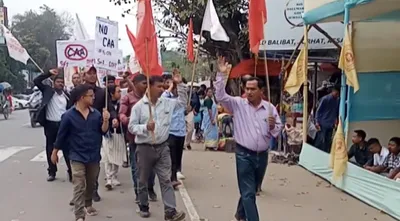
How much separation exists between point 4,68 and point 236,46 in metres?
34.9

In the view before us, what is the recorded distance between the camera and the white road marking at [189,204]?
7535mm

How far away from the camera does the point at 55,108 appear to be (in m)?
9.91

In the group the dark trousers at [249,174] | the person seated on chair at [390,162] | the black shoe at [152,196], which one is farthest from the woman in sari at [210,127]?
the dark trousers at [249,174]

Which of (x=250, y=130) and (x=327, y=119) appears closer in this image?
(x=250, y=130)

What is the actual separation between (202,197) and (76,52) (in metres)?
5.59

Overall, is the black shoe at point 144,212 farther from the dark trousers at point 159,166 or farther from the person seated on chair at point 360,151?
the person seated on chair at point 360,151

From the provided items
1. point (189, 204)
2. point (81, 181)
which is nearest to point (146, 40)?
point (81, 181)

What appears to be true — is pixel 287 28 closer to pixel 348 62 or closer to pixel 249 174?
pixel 348 62

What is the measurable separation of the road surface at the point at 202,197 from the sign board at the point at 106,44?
2002 mm

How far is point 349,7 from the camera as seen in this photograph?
916 cm

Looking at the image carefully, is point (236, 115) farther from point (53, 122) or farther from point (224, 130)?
point (224, 130)

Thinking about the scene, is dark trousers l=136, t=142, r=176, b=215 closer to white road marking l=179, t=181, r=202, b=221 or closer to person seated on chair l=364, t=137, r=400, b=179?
white road marking l=179, t=181, r=202, b=221

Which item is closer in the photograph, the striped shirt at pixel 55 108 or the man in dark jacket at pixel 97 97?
the man in dark jacket at pixel 97 97

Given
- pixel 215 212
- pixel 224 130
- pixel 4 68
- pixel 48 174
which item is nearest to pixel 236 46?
pixel 224 130
